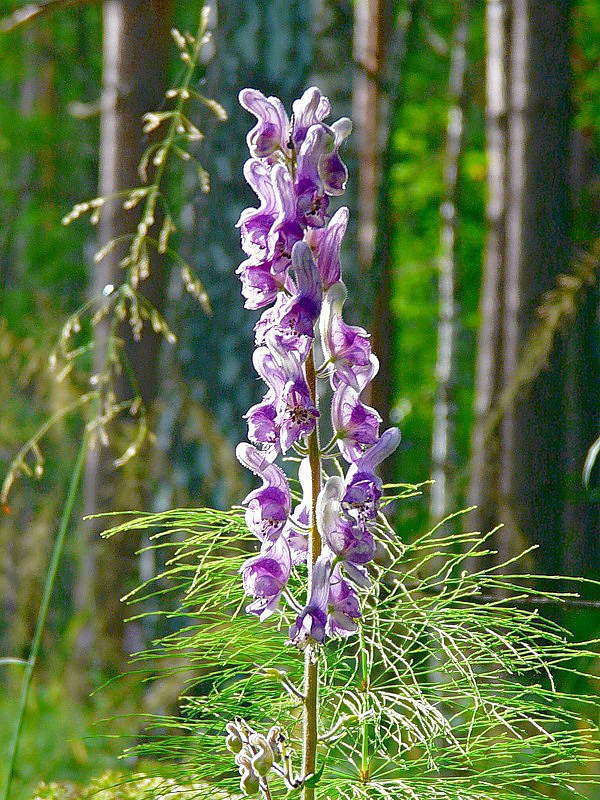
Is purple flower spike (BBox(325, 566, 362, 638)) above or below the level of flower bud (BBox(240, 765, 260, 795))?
above

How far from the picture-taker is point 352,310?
4.25m

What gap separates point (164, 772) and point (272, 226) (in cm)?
79

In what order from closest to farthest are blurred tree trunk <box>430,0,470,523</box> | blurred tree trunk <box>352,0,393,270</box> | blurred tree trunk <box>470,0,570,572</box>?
1. blurred tree trunk <box>470,0,570,572</box>
2. blurred tree trunk <box>352,0,393,270</box>
3. blurred tree trunk <box>430,0,470,523</box>

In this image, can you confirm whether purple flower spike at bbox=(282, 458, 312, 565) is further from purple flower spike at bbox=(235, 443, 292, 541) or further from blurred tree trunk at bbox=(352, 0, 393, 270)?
blurred tree trunk at bbox=(352, 0, 393, 270)

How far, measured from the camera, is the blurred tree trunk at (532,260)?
558 centimetres

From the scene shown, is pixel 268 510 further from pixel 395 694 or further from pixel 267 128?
pixel 267 128

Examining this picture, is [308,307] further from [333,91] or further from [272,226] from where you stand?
[333,91]

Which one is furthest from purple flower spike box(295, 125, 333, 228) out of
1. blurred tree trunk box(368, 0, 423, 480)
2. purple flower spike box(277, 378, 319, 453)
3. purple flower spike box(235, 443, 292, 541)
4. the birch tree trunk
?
the birch tree trunk

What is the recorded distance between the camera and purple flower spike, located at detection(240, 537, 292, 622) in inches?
52.5

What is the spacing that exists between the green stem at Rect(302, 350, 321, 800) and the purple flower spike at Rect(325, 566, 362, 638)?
1.8 inches

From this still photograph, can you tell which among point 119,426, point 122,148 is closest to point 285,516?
point 119,426

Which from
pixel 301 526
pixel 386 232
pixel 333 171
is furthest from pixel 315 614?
pixel 386 232

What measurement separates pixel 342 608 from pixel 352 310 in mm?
3002

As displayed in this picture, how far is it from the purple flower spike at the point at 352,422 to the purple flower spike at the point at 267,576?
0.17 m
